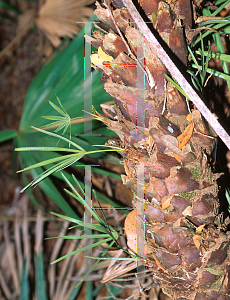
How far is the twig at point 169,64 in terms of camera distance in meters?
0.29

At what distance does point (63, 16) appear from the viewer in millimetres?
889

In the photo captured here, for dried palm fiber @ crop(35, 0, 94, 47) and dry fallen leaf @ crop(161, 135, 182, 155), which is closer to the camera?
dry fallen leaf @ crop(161, 135, 182, 155)

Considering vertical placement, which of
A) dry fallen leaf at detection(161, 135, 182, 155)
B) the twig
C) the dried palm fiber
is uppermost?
the dried palm fiber

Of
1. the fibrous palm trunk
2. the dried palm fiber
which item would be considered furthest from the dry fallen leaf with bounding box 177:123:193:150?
the dried palm fiber

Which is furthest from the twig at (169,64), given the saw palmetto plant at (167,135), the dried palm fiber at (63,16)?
Answer: the dried palm fiber at (63,16)

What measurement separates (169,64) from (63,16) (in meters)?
0.75

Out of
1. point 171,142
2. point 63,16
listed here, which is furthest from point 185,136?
point 63,16

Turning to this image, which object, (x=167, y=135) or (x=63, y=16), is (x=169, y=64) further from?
(x=63, y=16)

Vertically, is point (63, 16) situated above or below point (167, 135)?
above

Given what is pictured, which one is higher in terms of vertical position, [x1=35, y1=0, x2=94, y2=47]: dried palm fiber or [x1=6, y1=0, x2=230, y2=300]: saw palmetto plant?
[x1=35, y1=0, x2=94, y2=47]: dried palm fiber

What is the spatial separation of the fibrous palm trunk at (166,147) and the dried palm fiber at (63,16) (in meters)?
0.59

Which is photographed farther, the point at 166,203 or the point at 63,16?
the point at 63,16

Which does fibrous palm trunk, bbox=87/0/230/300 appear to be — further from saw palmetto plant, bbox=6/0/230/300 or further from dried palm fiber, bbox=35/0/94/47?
dried palm fiber, bbox=35/0/94/47

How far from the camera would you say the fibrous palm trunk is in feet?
1.00
